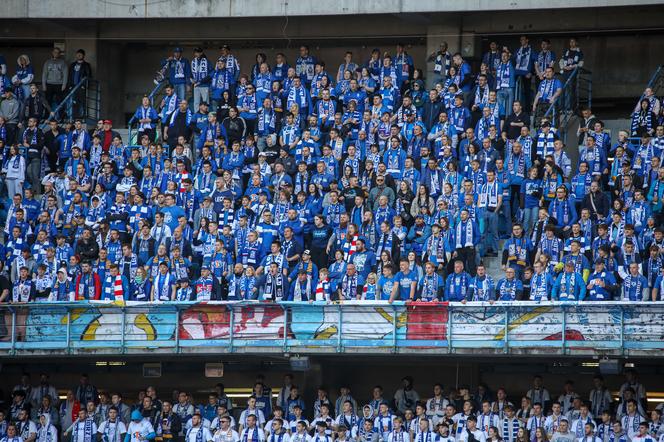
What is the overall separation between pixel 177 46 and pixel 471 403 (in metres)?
15.1

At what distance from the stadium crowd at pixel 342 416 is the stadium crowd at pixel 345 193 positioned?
1879 mm

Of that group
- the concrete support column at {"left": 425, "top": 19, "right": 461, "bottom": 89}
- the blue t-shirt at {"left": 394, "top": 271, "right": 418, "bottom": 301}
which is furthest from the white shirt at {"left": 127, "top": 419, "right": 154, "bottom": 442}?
the concrete support column at {"left": 425, "top": 19, "right": 461, "bottom": 89}

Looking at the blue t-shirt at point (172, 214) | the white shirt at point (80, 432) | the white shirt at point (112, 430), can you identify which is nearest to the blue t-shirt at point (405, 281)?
the blue t-shirt at point (172, 214)

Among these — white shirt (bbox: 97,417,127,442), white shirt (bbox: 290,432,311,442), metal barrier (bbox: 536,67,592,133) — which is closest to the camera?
white shirt (bbox: 290,432,311,442)

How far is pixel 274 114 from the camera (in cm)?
3027

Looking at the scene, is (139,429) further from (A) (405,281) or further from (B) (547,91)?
(B) (547,91)

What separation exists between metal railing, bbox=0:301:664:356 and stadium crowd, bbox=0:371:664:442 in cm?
97

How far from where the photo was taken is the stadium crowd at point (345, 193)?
82.9 feet

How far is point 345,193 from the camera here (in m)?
27.5

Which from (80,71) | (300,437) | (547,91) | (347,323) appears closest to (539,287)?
(347,323)

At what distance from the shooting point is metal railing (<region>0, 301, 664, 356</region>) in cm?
2391

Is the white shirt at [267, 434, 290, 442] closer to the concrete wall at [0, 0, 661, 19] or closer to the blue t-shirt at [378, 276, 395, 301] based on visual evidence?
the blue t-shirt at [378, 276, 395, 301]

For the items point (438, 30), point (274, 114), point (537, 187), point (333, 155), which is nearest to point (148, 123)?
point (274, 114)

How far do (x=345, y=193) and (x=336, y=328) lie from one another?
10.5 feet
